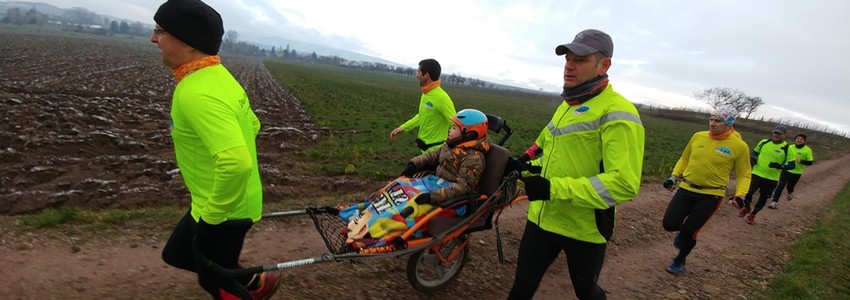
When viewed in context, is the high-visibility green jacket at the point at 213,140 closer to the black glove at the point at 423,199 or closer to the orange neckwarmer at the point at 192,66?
the orange neckwarmer at the point at 192,66

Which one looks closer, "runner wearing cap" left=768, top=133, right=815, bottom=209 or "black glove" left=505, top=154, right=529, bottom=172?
"black glove" left=505, top=154, right=529, bottom=172

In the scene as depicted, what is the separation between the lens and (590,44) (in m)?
2.92

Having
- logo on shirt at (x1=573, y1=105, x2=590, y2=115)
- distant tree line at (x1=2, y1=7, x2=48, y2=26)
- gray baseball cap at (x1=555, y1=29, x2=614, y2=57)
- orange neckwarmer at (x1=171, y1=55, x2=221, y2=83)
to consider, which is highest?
gray baseball cap at (x1=555, y1=29, x2=614, y2=57)

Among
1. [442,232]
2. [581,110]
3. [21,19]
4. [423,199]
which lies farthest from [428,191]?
[21,19]

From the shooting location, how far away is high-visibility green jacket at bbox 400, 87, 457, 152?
6012mm

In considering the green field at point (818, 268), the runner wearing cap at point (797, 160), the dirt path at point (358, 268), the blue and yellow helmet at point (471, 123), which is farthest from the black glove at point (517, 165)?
the runner wearing cap at point (797, 160)

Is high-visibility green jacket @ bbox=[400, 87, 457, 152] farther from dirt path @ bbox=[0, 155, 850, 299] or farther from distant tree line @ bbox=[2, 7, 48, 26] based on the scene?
distant tree line @ bbox=[2, 7, 48, 26]

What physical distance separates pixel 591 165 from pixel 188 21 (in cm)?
265

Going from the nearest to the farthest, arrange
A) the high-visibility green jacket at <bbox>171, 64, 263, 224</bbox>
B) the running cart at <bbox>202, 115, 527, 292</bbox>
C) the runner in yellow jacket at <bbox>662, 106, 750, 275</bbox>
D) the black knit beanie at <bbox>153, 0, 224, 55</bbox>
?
the high-visibility green jacket at <bbox>171, 64, 263, 224</bbox>, the black knit beanie at <bbox>153, 0, 224, 55</bbox>, the running cart at <bbox>202, 115, 527, 292</bbox>, the runner in yellow jacket at <bbox>662, 106, 750, 275</bbox>

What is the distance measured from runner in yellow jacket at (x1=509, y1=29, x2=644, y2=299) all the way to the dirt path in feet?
5.88

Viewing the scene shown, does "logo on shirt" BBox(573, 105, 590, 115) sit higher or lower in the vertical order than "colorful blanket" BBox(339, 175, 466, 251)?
higher

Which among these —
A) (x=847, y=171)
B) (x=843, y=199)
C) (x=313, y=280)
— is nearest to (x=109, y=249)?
(x=313, y=280)

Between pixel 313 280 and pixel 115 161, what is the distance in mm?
6959

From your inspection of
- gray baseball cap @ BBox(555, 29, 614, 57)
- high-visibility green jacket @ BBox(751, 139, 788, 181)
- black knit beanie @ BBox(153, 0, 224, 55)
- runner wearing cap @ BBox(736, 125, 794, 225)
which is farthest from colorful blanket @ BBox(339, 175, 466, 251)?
high-visibility green jacket @ BBox(751, 139, 788, 181)
